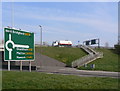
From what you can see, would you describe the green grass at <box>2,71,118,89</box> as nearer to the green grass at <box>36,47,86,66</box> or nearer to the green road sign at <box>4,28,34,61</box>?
the green road sign at <box>4,28,34,61</box>

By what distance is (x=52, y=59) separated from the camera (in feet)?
143

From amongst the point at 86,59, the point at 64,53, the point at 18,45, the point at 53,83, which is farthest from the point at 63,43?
the point at 53,83

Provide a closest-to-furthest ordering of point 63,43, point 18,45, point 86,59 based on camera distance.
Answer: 1. point 18,45
2. point 86,59
3. point 63,43

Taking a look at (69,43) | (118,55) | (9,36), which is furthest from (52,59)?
(69,43)

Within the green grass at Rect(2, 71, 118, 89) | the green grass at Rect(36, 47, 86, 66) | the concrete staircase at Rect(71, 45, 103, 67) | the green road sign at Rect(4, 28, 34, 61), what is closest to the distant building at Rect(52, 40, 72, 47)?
the green grass at Rect(36, 47, 86, 66)

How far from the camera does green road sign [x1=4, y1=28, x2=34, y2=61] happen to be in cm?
1905

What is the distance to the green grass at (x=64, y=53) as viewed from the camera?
44884mm

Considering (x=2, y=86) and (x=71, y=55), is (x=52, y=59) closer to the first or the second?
(x=71, y=55)

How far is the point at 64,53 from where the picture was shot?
48.7 m

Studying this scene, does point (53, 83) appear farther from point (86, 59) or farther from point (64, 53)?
point (64, 53)

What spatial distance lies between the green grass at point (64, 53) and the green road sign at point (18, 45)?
66.5 feet

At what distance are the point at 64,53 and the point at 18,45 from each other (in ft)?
93.3

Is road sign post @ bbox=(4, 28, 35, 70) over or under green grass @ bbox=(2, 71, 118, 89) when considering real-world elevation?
over

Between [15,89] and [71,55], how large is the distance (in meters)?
39.7
